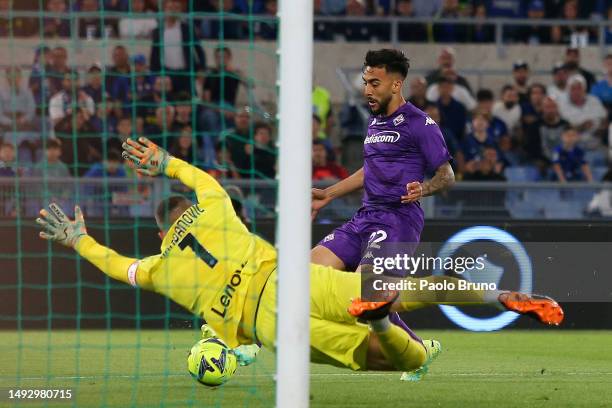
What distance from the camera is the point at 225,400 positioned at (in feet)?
25.4

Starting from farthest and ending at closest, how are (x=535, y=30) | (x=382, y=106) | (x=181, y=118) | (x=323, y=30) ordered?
1. (x=535, y=30)
2. (x=323, y=30)
3. (x=181, y=118)
4. (x=382, y=106)

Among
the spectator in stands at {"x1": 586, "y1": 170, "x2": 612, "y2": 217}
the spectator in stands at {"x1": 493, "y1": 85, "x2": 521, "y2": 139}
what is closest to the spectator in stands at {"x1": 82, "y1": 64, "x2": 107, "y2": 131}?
the spectator in stands at {"x1": 586, "y1": 170, "x2": 612, "y2": 217}

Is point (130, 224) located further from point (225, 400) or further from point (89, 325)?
point (225, 400)

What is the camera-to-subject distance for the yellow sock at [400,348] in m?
6.91

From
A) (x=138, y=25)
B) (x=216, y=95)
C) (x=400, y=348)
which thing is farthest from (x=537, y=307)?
(x=138, y=25)

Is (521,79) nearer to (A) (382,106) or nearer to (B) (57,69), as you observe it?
(B) (57,69)

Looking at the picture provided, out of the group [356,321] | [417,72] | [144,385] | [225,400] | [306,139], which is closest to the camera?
[306,139]

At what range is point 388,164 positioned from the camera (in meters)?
8.60

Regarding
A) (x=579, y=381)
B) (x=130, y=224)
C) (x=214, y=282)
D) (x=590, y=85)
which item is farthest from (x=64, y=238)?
(x=590, y=85)

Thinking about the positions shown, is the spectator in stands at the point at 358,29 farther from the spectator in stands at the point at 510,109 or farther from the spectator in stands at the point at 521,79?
the spectator in stands at the point at 510,109

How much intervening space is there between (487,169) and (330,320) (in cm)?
756

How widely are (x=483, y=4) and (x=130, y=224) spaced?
7.62 meters

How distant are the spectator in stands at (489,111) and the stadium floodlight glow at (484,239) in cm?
274

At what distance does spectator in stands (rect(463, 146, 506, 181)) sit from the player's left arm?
5636 millimetres
